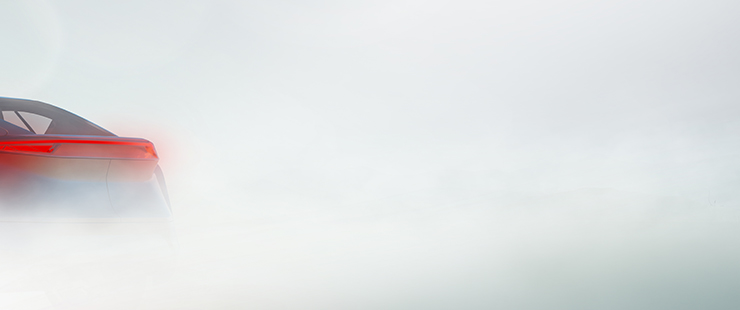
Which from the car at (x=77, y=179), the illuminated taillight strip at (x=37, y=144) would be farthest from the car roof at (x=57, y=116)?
the illuminated taillight strip at (x=37, y=144)

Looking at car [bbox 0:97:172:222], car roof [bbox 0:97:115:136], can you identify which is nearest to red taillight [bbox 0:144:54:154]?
car [bbox 0:97:172:222]

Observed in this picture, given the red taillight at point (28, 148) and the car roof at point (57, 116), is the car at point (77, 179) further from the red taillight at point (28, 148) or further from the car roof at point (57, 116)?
the car roof at point (57, 116)

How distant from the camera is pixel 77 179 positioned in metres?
2.17

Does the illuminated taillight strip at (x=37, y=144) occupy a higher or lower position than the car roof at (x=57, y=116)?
lower

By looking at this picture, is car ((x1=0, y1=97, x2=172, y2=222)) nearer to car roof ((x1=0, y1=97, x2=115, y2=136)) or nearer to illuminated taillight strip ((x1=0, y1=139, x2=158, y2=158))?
illuminated taillight strip ((x1=0, y1=139, x2=158, y2=158))

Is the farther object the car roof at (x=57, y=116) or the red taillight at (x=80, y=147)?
the car roof at (x=57, y=116)

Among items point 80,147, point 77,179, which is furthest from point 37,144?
point 77,179

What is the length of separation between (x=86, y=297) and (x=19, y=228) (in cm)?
95

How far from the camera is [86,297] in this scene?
2.71 m

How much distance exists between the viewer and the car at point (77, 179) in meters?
2.05

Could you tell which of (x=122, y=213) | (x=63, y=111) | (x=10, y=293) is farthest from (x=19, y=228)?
(x=63, y=111)

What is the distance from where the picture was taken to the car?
80.8 inches

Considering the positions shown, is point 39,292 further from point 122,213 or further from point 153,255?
point 122,213

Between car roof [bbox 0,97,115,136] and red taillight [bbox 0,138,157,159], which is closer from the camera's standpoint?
red taillight [bbox 0,138,157,159]
